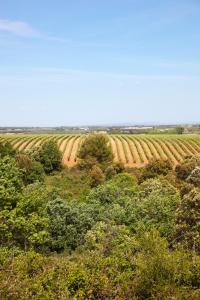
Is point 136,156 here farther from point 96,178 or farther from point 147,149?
point 96,178

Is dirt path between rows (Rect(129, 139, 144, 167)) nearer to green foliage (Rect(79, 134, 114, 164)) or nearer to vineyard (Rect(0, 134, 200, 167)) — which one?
vineyard (Rect(0, 134, 200, 167))

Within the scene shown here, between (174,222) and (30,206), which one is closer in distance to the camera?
(30,206)

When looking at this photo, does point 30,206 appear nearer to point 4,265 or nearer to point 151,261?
point 4,265

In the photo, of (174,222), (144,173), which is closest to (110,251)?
(174,222)

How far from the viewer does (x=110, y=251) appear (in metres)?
31.3

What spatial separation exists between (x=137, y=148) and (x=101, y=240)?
248ft

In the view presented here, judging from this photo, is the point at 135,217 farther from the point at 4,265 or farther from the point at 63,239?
the point at 4,265

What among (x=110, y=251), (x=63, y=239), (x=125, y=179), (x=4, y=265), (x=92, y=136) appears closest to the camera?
(x=4, y=265)

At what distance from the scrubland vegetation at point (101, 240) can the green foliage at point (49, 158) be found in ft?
51.2

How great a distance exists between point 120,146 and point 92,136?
19.1 meters

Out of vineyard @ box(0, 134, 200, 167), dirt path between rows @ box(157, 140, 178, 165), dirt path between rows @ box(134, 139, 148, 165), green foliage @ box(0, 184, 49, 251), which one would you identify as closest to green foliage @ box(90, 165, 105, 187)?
vineyard @ box(0, 134, 200, 167)

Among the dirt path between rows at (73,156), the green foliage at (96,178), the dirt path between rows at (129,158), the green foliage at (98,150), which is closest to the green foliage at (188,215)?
the green foliage at (96,178)

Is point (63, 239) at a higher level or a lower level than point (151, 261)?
Result: lower

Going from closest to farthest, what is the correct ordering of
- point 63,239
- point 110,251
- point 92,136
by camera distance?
point 110,251, point 63,239, point 92,136
